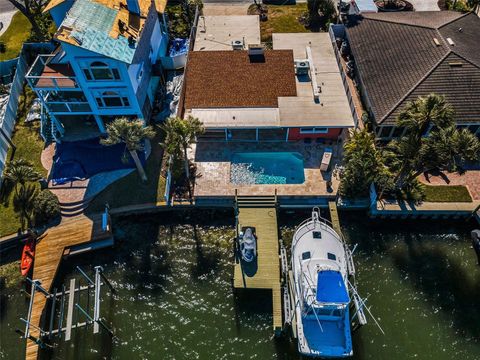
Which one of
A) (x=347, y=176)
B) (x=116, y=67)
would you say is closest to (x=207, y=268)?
(x=347, y=176)

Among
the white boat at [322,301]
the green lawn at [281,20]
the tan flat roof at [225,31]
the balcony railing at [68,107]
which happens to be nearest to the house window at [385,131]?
the white boat at [322,301]

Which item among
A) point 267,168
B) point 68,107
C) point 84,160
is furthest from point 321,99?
point 68,107

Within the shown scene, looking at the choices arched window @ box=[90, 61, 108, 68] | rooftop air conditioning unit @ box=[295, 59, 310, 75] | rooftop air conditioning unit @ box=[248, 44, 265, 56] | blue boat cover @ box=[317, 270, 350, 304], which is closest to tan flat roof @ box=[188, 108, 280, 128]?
rooftop air conditioning unit @ box=[295, 59, 310, 75]

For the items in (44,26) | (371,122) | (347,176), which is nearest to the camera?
(347,176)

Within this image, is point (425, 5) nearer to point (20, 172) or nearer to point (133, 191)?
point (133, 191)

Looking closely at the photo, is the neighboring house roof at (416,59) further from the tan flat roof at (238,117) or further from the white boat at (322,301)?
the white boat at (322,301)

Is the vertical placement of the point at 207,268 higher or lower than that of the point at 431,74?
lower

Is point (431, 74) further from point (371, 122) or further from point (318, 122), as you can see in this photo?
point (318, 122)
